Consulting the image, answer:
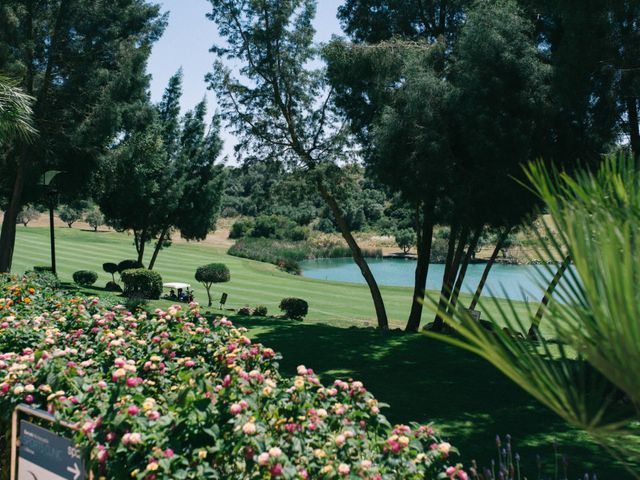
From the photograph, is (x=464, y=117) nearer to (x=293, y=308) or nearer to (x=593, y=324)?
(x=293, y=308)

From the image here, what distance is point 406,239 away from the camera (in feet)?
208

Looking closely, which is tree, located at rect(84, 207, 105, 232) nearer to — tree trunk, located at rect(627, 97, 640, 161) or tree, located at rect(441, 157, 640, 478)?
tree trunk, located at rect(627, 97, 640, 161)

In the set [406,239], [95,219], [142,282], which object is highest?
[406,239]

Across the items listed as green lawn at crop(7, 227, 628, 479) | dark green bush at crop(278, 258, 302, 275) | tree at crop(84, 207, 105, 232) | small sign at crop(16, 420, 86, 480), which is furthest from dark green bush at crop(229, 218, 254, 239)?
small sign at crop(16, 420, 86, 480)

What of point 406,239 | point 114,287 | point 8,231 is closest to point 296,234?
point 406,239

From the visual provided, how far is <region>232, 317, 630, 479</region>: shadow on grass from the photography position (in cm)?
704

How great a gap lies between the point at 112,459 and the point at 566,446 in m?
5.67

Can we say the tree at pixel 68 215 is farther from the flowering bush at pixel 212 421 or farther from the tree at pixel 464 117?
the flowering bush at pixel 212 421

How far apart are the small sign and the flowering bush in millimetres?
145

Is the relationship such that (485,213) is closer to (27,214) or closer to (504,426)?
(504,426)

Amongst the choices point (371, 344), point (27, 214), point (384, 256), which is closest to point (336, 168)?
point (371, 344)

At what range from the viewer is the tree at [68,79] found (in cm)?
2067

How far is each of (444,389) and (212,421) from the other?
7041 mm

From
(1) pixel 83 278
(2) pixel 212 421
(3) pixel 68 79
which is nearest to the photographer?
(2) pixel 212 421
